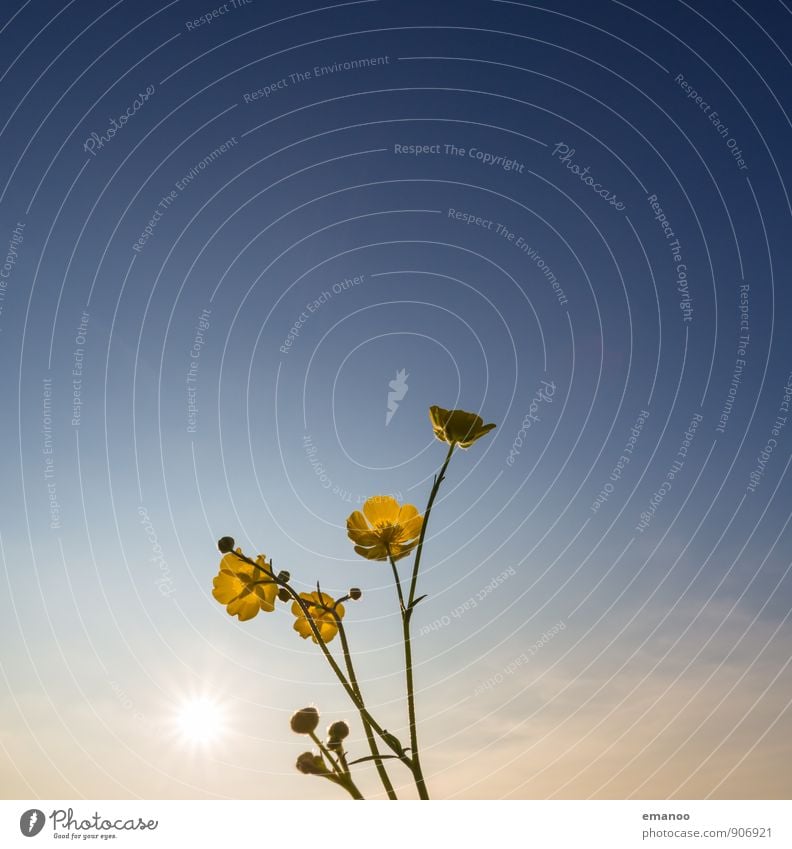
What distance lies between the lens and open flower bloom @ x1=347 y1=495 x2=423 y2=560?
3.66 ft

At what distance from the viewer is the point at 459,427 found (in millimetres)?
1167

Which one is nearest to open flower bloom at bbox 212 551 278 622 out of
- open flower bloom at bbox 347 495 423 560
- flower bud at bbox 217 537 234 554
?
flower bud at bbox 217 537 234 554

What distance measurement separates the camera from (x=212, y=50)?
7.72 ft

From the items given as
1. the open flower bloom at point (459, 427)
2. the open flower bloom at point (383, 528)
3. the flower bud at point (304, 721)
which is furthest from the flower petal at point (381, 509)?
the flower bud at point (304, 721)

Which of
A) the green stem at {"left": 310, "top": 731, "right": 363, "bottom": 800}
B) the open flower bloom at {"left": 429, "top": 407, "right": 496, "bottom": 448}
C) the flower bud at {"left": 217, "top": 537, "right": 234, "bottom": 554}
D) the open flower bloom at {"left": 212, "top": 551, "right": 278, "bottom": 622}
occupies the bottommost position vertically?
the green stem at {"left": 310, "top": 731, "right": 363, "bottom": 800}

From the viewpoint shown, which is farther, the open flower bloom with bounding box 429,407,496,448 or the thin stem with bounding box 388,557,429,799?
the open flower bloom with bounding box 429,407,496,448

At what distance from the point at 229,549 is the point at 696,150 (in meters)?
2.21

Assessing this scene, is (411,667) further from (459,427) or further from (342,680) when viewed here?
(459,427)

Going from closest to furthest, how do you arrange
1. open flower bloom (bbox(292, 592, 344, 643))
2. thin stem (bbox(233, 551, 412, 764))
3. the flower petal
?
thin stem (bbox(233, 551, 412, 764)) → open flower bloom (bbox(292, 592, 344, 643)) → the flower petal

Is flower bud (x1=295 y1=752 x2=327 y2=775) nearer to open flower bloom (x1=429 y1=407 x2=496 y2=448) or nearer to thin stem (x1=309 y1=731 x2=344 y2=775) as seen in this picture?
thin stem (x1=309 y1=731 x2=344 y2=775)

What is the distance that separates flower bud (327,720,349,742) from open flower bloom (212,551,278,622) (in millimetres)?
200

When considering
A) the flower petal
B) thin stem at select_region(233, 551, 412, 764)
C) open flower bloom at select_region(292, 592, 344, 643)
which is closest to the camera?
thin stem at select_region(233, 551, 412, 764)
